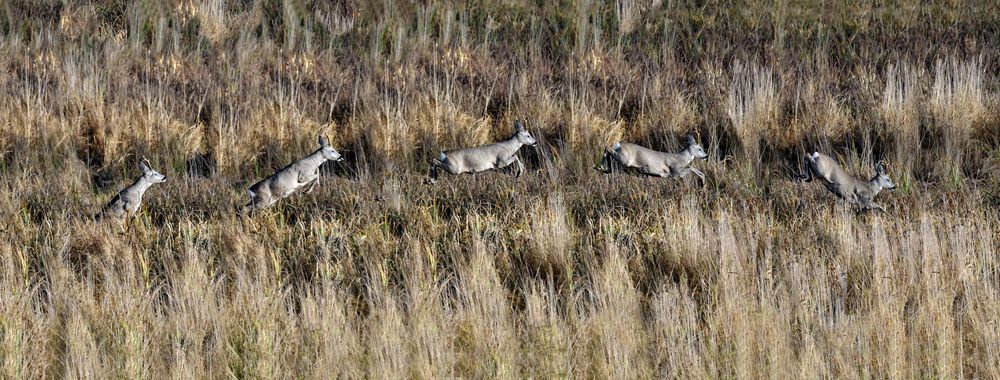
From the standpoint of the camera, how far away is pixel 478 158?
33.7 ft

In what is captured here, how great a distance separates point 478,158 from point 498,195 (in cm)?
36

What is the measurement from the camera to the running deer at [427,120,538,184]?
10219 millimetres

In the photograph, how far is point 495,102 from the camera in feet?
43.5

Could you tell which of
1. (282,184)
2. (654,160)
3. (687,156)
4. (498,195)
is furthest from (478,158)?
(687,156)

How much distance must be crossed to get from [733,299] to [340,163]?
4881mm

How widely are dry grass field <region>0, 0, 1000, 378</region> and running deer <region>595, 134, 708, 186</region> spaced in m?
0.12

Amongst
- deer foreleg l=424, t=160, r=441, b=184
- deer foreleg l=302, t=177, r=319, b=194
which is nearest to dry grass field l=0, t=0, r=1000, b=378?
deer foreleg l=302, t=177, r=319, b=194

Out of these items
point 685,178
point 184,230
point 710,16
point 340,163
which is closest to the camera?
point 184,230

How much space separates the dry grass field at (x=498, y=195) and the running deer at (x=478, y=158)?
0.66 ft

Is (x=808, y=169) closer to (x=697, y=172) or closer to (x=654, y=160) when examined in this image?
(x=697, y=172)

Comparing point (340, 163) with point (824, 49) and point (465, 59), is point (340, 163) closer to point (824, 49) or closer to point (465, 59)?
point (465, 59)

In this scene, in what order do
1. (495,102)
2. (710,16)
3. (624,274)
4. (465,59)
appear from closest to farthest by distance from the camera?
1. (624,274)
2. (495,102)
3. (465,59)
4. (710,16)

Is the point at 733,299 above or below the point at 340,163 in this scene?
above

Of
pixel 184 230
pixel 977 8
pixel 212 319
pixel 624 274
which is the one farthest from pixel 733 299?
pixel 977 8
